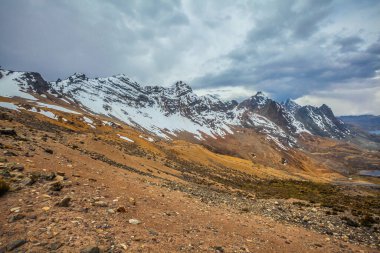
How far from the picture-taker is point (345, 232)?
2103 cm

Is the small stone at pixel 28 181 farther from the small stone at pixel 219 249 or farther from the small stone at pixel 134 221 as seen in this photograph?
the small stone at pixel 219 249

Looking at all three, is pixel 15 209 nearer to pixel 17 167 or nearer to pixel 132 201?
pixel 17 167

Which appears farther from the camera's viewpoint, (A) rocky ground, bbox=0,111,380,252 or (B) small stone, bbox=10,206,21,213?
(B) small stone, bbox=10,206,21,213

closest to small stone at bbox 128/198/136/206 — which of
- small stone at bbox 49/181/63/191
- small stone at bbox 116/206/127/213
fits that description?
small stone at bbox 116/206/127/213

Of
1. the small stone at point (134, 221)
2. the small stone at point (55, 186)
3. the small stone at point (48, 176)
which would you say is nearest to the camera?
the small stone at point (134, 221)

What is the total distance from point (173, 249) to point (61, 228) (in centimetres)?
458

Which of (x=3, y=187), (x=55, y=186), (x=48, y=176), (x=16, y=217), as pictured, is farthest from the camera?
(x=48, y=176)

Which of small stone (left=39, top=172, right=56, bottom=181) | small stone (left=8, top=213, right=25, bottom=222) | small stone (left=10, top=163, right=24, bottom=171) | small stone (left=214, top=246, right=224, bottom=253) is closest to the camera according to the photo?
small stone (left=8, top=213, right=25, bottom=222)

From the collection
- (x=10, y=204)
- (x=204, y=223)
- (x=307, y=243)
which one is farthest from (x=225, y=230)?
(x=10, y=204)

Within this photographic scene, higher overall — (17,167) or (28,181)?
(17,167)

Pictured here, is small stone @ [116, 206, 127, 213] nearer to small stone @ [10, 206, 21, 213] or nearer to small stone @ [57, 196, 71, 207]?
small stone @ [57, 196, 71, 207]

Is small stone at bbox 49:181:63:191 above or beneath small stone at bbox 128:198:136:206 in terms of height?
above

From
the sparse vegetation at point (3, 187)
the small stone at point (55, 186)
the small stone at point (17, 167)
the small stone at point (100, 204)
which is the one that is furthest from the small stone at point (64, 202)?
the small stone at point (17, 167)

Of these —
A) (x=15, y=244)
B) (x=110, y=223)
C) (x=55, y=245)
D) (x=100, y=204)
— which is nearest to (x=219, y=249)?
(x=110, y=223)
